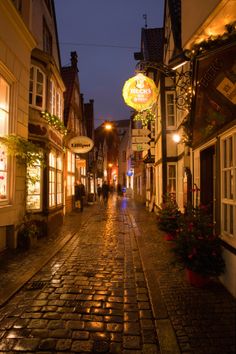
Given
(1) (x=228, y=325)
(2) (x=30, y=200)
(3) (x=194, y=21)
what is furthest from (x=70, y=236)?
(3) (x=194, y=21)

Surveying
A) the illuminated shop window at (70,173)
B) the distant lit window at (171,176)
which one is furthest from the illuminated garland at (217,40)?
the illuminated shop window at (70,173)

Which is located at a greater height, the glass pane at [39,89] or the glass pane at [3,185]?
the glass pane at [39,89]

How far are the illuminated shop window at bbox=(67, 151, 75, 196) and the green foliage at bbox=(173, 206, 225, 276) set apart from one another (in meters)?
12.7

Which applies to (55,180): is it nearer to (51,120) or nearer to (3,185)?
(51,120)

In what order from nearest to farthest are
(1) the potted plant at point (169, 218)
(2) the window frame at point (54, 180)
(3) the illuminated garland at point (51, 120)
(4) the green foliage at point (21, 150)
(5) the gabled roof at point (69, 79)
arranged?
(4) the green foliage at point (21, 150)
(1) the potted plant at point (169, 218)
(3) the illuminated garland at point (51, 120)
(2) the window frame at point (54, 180)
(5) the gabled roof at point (69, 79)

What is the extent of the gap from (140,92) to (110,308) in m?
5.61

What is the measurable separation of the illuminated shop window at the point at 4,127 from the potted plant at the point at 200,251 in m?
4.50

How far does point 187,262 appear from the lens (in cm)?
456

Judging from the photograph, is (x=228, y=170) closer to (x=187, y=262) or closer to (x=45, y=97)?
(x=187, y=262)

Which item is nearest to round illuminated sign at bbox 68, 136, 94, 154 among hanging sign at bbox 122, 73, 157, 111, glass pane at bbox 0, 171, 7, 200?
hanging sign at bbox 122, 73, 157, 111

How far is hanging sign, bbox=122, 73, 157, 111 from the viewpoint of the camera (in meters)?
7.55

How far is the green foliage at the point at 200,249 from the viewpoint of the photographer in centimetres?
441

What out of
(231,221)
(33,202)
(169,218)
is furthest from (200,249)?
(33,202)

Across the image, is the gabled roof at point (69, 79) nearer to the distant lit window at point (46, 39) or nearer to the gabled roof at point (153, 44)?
the distant lit window at point (46, 39)
